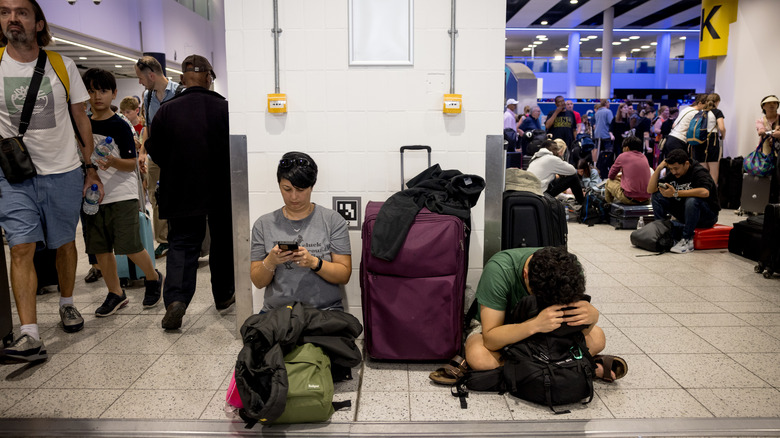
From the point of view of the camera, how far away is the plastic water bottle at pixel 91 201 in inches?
140

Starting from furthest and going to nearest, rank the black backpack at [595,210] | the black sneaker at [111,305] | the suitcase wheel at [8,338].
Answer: the black backpack at [595,210] < the black sneaker at [111,305] < the suitcase wheel at [8,338]

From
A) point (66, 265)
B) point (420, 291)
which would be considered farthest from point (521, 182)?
point (66, 265)

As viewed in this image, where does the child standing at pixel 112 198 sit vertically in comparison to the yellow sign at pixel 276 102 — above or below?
below

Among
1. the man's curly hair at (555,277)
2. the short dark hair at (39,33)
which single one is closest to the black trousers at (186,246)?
the short dark hair at (39,33)

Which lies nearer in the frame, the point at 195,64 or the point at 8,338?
the point at 8,338

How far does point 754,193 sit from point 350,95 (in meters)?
6.66

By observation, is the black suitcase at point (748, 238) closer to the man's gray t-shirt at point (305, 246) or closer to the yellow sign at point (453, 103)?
the yellow sign at point (453, 103)

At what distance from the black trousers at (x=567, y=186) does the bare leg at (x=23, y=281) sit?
17.2ft

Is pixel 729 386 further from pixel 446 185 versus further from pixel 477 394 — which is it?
pixel 446 185

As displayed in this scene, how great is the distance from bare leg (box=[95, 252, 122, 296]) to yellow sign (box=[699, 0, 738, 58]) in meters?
9.31

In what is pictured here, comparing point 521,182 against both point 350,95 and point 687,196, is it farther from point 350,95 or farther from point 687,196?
point 687,196

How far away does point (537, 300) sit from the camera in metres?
2.45

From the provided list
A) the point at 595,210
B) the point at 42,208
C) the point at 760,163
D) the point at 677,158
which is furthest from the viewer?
the point at 595,210

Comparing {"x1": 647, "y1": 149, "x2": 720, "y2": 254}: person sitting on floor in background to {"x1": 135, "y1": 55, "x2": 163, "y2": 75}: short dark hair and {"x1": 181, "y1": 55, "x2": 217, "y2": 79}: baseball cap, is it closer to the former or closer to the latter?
{"x1": 181, "y1": 55, "x2": 217, "y2": 79}: baseball cap
